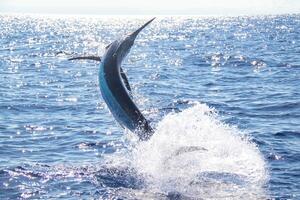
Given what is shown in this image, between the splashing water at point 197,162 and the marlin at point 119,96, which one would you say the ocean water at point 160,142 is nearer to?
the splashing water at point 197,162

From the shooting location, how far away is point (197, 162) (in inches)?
560

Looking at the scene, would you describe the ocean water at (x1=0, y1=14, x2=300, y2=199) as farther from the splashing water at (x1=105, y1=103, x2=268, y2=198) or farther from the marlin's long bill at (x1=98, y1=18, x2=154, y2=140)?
the marlin's long bill at (x1=98, y1=18, x2=154, y2=140)

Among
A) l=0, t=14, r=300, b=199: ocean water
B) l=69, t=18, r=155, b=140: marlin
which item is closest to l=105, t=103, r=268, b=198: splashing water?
l=0, t=14, r=300, b=199: ocean water

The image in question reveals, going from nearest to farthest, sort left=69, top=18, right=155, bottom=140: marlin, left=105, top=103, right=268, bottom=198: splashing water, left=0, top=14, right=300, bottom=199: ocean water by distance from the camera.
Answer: left=105, top=103, right=268, bottom=198: splashing water
left=0, top=14, right=300, bottom=199: ocean water
left=69, top=18, right=155, bottom=140: marlin

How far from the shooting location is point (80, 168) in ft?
46.1

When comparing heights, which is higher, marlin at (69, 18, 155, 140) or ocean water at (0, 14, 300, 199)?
marlin at (69, 18, 155, 140)

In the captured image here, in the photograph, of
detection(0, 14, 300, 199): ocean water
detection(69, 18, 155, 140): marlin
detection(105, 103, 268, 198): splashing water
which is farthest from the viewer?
detection(69, 18, 155, 140): marlin

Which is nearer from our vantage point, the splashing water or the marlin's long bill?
the splashing water

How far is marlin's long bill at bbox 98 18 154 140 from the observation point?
505 inches

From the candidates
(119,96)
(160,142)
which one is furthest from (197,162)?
(119,96)

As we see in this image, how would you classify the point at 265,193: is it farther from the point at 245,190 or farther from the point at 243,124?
the point at 243,124

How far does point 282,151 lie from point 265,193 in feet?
12.7

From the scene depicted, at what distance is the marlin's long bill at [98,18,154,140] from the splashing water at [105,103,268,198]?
0.50m

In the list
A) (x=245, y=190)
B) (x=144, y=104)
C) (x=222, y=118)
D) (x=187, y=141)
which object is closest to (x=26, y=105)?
(x=144, y=104)
